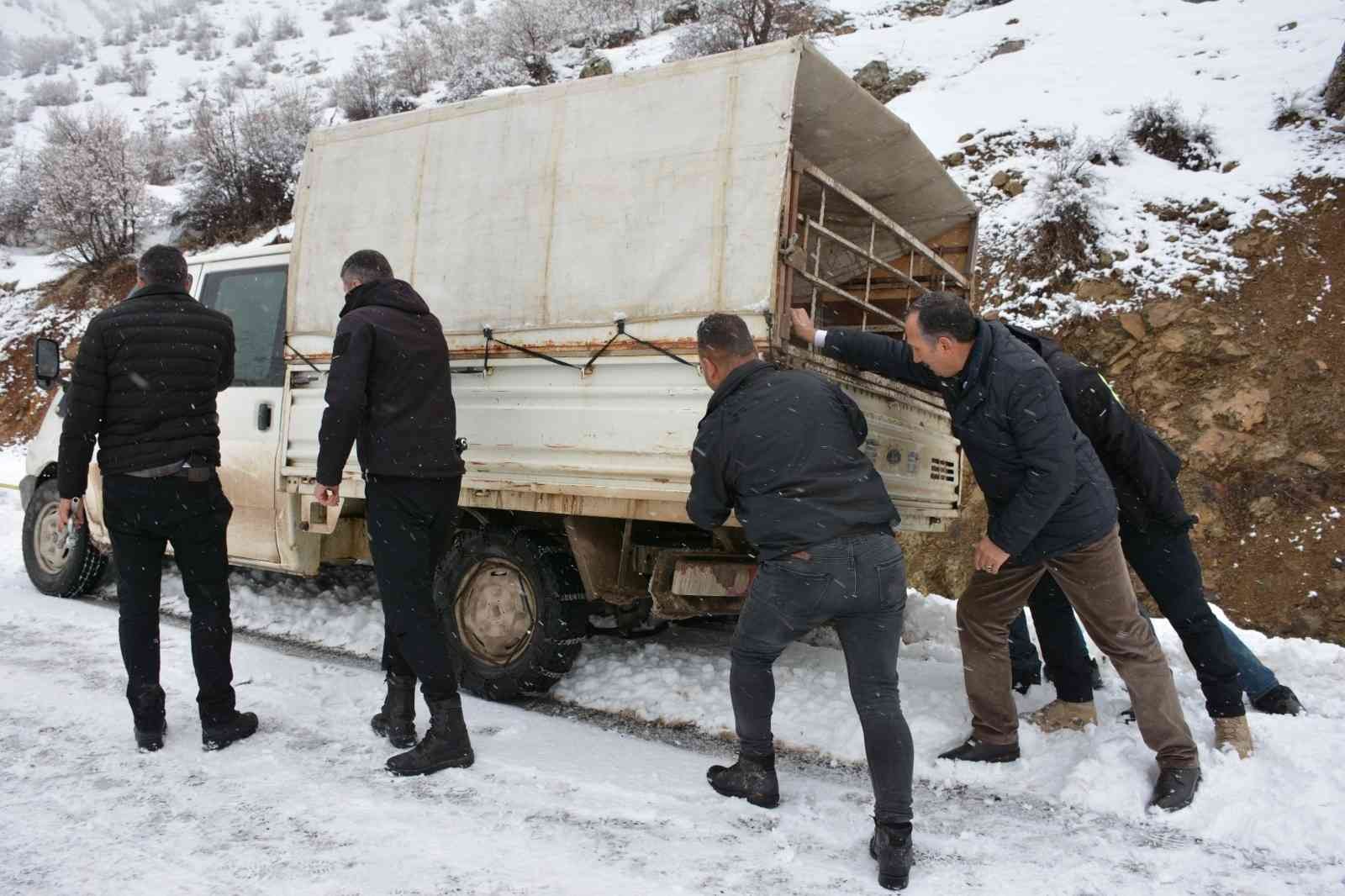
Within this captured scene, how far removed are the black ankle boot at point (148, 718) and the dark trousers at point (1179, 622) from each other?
12.3 feet

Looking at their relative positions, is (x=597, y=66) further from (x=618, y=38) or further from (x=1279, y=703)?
(x=1279, y=703)

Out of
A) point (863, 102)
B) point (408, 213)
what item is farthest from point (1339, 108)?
point (408, 213)

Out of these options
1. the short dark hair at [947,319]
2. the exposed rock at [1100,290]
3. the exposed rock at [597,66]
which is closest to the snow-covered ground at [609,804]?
the short dark hair at [947,319]

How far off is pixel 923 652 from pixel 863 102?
3059 mm

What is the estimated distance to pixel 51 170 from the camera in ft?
53.8

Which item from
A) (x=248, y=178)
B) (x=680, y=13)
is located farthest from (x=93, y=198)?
(x=680, y=13)

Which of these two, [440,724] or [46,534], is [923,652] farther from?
[46,534]

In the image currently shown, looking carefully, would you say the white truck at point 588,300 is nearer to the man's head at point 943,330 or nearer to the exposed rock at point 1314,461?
the man's head at point 943,330

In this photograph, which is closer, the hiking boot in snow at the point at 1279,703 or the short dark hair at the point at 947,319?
the short dark hair at the point at 947,319

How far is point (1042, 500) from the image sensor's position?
3.02 meters

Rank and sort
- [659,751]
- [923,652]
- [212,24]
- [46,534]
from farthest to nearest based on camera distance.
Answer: [212,24] → [46,534] → [923,652] → [659,751]

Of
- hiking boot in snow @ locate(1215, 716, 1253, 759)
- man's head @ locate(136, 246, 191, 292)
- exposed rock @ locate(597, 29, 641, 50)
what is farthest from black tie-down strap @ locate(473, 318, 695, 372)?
exposed rock @ locate(597, 29, 641, 50)

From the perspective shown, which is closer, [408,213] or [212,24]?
[408,213]

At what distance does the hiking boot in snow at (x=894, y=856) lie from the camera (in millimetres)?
2568
